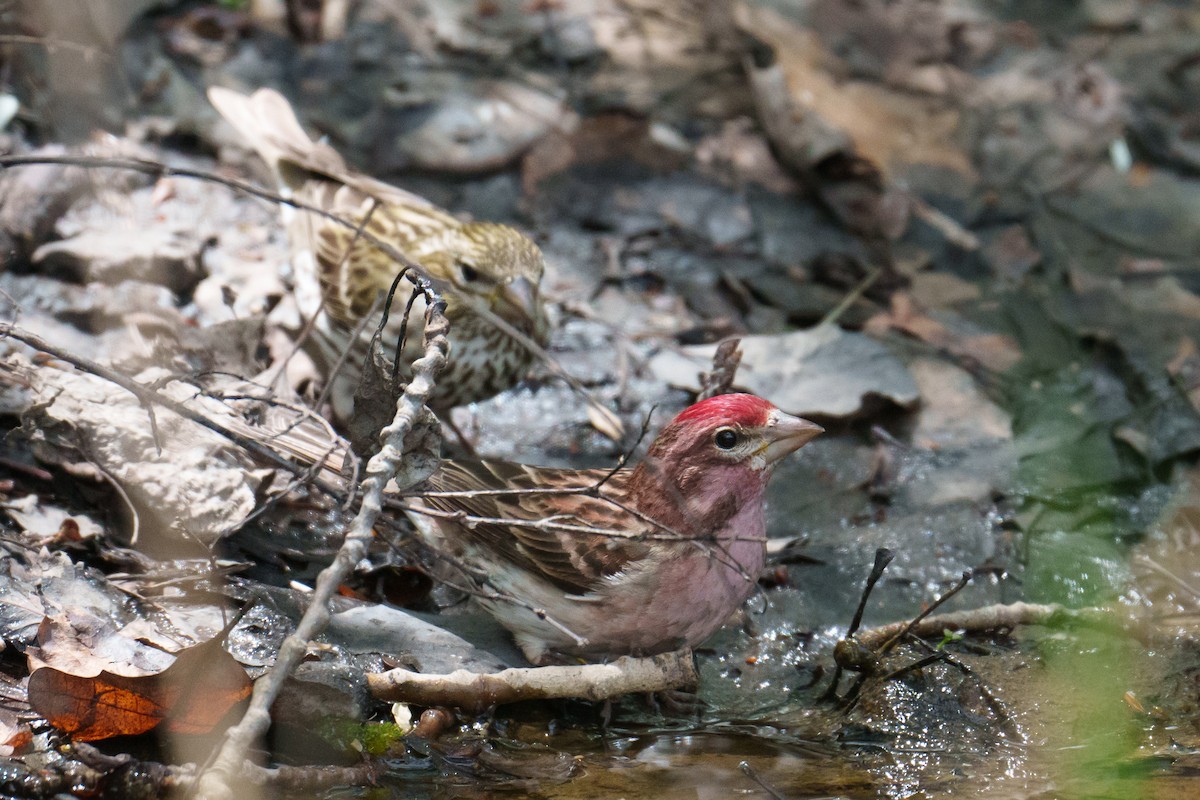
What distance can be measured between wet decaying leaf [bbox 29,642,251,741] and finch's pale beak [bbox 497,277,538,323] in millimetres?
2383

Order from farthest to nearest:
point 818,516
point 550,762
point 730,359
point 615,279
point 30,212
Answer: point 615,279, point 30,212, point 818,516, point 730,359, point 550,762

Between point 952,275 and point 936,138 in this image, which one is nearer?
point 952,275

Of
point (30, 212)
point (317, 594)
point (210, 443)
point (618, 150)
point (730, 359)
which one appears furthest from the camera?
point (618, 150)

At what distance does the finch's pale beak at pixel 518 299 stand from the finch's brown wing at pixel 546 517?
1.07 m

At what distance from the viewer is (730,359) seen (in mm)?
4965

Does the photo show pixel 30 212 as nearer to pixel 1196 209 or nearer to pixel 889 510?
pixel 889 510

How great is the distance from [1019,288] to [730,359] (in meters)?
2.63

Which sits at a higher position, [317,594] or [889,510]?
[317,594]

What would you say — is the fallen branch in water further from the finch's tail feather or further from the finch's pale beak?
the finch's tail feather

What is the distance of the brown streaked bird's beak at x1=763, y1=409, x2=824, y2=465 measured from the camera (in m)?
4.11

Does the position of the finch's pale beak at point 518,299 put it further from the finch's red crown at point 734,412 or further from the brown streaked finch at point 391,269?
the finch's red crown at point 734,412

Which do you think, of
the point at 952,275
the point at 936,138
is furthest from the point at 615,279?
the point at 936,138

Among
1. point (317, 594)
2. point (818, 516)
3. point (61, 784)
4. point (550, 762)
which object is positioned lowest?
point (818, 516)

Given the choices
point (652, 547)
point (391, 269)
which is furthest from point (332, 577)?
point (391, 269)
